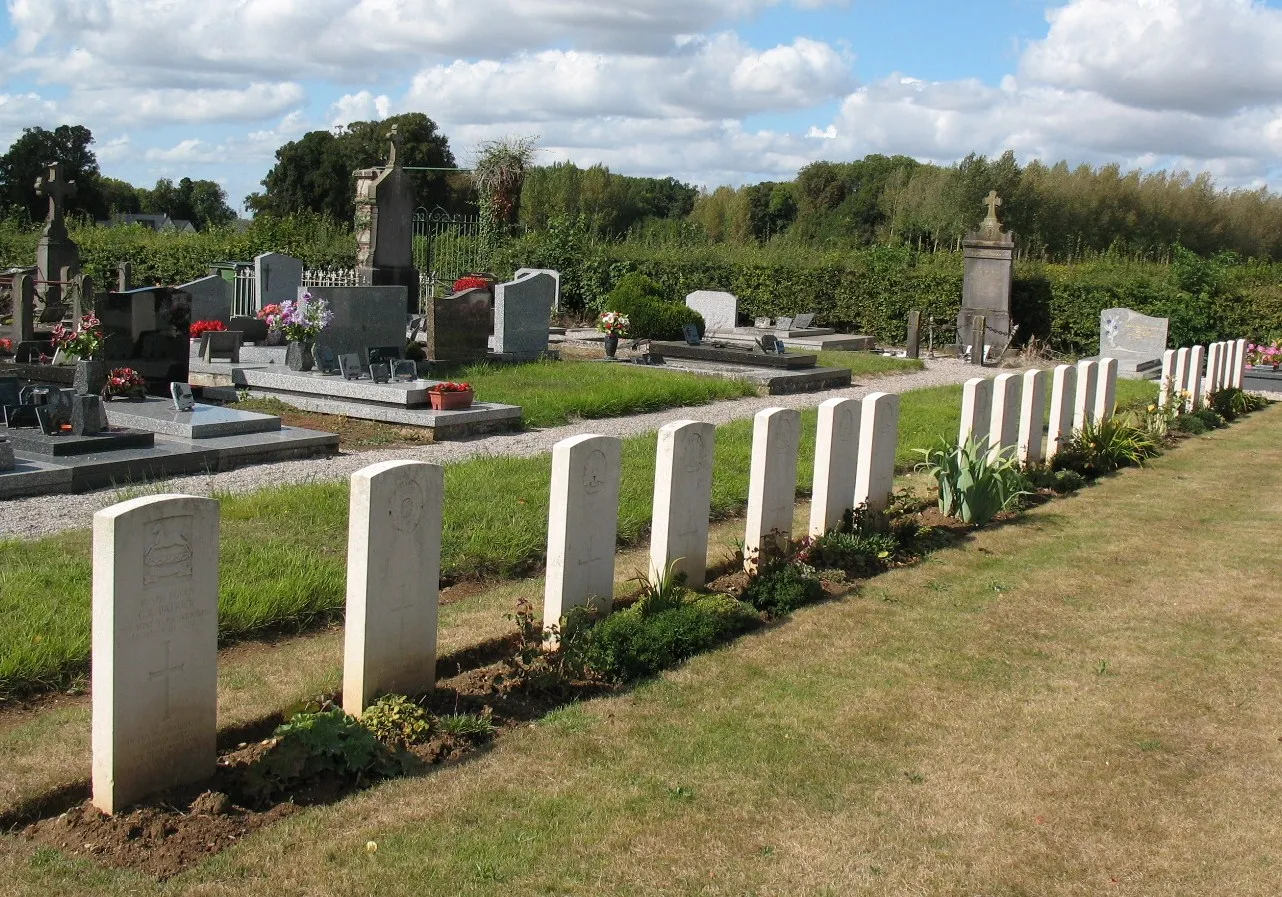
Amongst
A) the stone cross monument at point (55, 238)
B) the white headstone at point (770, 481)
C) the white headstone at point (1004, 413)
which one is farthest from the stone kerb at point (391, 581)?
the stone cross monument at point (55, 238)

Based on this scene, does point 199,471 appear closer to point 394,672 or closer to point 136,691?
point 394,672

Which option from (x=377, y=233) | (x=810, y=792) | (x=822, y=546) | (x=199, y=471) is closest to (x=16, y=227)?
(x=377, y=233)

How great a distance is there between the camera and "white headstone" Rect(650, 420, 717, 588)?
22.6 ft

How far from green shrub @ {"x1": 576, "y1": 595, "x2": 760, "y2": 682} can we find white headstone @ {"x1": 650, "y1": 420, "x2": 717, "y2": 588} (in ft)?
1.27

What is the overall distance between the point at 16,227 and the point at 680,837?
3439 centimetres

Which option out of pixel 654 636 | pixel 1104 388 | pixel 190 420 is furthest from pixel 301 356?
pixel 654 636

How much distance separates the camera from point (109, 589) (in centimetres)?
408

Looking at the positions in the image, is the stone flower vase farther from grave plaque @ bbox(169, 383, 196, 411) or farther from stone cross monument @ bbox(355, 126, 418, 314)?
stone cross monument @ bbox(355, 126, 418, 314)

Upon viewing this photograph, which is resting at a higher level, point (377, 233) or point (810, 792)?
point (377, 233)

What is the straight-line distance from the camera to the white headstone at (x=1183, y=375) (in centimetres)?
1636

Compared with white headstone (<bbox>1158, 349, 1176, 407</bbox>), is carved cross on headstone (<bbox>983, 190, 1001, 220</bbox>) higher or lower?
higher

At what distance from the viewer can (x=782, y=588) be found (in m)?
7.09

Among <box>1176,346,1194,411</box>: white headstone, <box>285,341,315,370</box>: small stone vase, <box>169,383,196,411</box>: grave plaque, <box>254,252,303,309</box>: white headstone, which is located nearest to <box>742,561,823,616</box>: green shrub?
<box>169,383,196,411</box>: grave plaque

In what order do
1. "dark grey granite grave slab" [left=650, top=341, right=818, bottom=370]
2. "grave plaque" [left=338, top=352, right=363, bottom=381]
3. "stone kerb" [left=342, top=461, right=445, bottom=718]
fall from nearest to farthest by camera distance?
"stone kerb" [left=342, top=461, right=445, bottom=718] < "grave plaque" [left=338, top=352, right=363, bottom=381] < "dark grey granite grave slab" [left=650, top=341, right=818, bottom=370]
